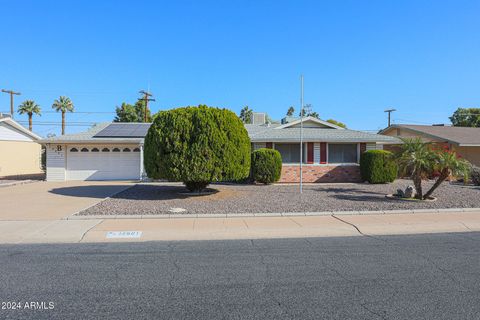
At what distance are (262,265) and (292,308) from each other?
1.59m

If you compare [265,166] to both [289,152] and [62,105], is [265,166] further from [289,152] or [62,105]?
[62,105]

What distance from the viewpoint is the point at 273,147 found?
18.5 m

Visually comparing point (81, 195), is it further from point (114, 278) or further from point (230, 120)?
point (114, 278)

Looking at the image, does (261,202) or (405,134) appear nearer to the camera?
(261,202)

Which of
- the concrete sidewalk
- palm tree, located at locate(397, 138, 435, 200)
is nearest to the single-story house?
palm tree, located at locate(397, 138, 435, 200)

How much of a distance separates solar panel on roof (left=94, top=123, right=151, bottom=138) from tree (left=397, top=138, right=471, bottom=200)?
599 inches

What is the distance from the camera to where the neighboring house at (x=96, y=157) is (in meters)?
19.2

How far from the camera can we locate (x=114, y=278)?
179 inches

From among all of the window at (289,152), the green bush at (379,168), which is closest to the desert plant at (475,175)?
the green bush at (379,168)

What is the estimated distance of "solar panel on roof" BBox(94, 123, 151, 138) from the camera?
20078mm

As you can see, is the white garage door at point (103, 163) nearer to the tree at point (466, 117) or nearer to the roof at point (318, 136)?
the roof at point (318, 136)

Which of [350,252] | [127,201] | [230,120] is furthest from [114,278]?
[230,120]

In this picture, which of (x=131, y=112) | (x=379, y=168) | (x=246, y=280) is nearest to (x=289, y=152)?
(x=379, y=168)

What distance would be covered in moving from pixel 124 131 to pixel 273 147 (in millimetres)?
10377
